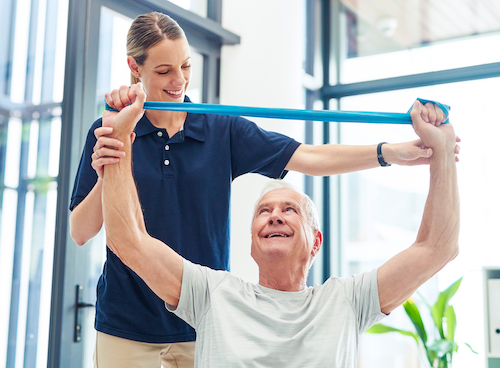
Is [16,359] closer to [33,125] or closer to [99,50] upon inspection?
[33,125]

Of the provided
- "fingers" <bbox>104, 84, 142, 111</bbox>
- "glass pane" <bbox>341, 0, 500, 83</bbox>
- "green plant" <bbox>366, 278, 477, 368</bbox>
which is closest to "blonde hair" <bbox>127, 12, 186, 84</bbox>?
"fingers" <bbox>104, 84, 142, 111</bbox>

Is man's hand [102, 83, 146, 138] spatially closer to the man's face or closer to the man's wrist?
the man's face

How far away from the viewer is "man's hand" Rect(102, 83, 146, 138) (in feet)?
4.23

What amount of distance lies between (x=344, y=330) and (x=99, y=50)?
1781mm

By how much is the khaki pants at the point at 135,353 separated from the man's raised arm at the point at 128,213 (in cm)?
24

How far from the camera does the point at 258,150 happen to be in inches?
63.8

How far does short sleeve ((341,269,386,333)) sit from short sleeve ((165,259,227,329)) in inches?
14.1

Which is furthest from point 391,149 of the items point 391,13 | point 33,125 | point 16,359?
point 391,13

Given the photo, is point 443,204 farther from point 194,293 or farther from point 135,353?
point 135,353

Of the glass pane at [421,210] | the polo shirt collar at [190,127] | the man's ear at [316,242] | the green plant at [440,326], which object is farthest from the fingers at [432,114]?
the glass pane at [421,210]

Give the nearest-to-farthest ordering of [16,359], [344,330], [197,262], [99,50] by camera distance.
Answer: [344,330] < [197,262] < [16,359] < [99,50]

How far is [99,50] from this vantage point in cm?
253

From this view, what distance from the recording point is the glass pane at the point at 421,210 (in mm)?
3490

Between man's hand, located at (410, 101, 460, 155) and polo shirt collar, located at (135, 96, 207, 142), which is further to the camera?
polo shirt collar, located at (135, 96, 207, 142)
